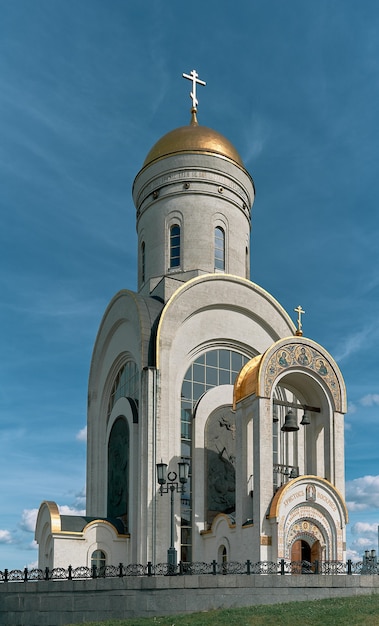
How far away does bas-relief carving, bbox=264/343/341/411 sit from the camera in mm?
23375

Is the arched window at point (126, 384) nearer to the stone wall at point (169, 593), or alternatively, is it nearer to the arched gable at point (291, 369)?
the arched gable at point (291, 369)

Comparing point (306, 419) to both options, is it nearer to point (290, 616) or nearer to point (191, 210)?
point (290, 616)

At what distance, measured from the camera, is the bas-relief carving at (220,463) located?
26.6 metres

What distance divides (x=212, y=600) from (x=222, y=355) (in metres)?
12.2

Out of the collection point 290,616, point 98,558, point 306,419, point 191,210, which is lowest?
point 98,558

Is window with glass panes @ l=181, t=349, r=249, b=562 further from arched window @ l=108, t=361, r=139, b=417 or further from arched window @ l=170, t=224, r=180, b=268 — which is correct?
arched window @ l=170, t=224, r=180, b=268

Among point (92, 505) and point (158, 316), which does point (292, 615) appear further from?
point (92, 505)

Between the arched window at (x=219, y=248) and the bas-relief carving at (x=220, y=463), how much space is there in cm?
683

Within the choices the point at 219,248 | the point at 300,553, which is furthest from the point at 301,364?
the point at 219,248

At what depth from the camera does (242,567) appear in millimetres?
20438

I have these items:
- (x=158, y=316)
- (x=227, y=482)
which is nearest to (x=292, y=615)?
(x=227, y=482)

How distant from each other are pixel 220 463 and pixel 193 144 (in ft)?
45.4

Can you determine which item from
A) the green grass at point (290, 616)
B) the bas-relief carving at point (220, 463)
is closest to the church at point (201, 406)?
the bas-relief carving at point (220, 463)

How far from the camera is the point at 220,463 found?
27125 millimetres
